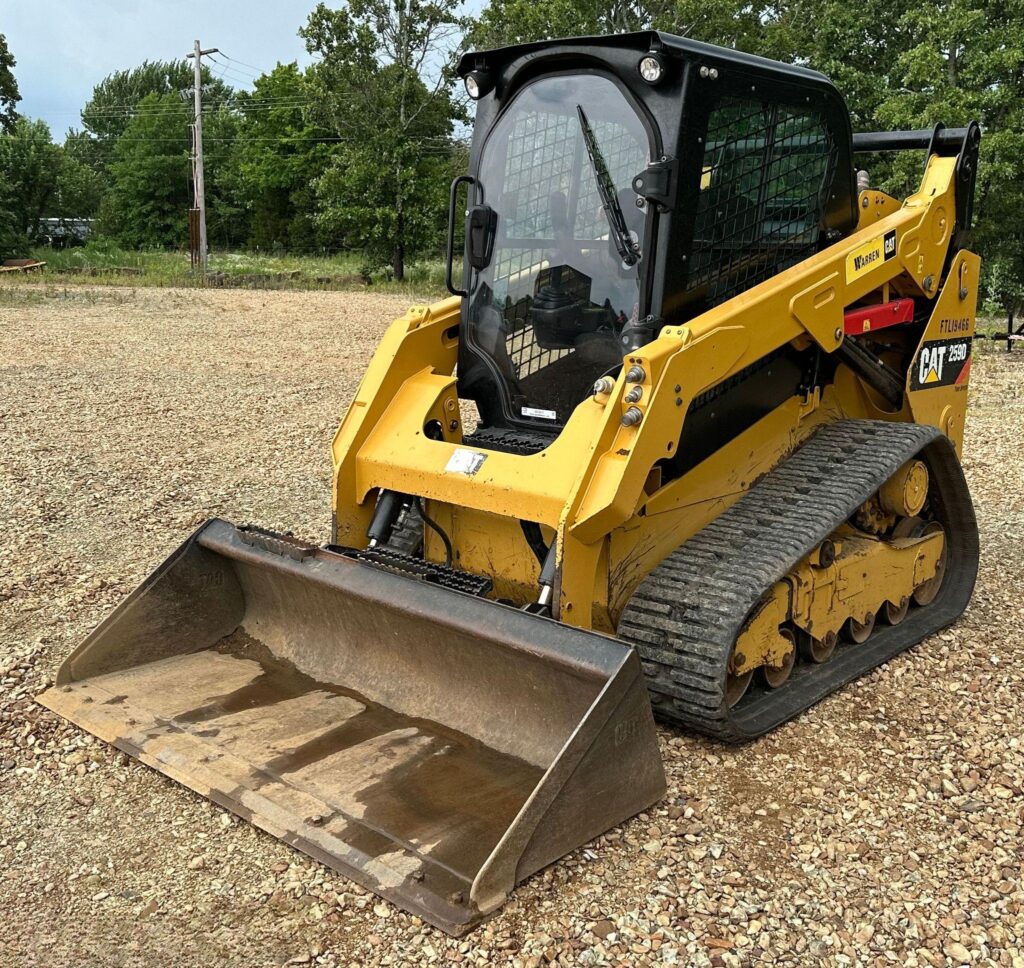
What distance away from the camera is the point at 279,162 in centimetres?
5284

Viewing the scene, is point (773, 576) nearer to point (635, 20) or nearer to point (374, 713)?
point (374, 713)

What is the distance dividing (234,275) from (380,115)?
248 inches

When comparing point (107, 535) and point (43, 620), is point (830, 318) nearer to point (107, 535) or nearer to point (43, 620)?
point (43, 620)

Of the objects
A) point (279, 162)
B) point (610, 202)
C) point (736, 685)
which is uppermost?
point (279, 162)

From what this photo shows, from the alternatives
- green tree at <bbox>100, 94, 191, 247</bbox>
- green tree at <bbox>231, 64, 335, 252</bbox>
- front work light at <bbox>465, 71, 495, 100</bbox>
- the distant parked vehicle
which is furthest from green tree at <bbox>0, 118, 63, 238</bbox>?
front work light at <bbox>465, 71, 495, 100</bbox>

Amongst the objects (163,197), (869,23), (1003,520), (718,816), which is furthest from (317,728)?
(163,197)

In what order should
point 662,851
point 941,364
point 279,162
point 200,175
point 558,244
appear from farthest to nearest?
point 279,162, point 200,175, point 941,364, point 558,244, point 662,851

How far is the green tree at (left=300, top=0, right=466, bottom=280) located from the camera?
98.4 ft

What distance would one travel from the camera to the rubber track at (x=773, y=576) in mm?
3787

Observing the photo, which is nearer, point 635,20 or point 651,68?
point 651,68

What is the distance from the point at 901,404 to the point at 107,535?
4566mm

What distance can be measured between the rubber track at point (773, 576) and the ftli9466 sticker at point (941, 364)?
43 cm

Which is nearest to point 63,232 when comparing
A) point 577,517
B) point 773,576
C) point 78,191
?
point 78,191

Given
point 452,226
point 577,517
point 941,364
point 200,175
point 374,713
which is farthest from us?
point 200,175
